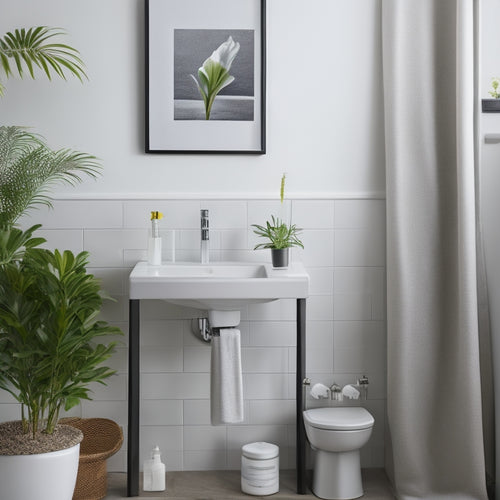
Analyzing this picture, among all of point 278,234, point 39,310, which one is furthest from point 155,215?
point 39,310

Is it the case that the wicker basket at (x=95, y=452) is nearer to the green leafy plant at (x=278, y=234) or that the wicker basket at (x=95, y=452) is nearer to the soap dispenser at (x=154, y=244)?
the soap dispenser at (x=154, y=244)

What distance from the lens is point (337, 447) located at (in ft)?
9.12

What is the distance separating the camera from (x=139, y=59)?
3.04 m

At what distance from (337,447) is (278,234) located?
0.91 m

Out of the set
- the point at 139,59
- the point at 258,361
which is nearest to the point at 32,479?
the point at 258,361

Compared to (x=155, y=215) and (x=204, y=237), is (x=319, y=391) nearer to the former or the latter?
(x=204, y=237)

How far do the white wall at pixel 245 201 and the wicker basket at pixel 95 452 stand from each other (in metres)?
0.09

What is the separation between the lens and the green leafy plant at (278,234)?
2.93 meters

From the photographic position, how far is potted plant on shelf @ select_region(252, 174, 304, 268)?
2.88 meters

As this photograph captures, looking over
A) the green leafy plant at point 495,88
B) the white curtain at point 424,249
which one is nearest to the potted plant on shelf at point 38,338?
the white curtain at point 424,249

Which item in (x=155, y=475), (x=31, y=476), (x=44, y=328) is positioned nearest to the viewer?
(x=31, y=476)

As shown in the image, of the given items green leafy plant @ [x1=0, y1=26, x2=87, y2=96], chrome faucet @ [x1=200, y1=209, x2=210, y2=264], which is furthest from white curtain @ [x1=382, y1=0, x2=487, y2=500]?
green leafy plant @ [x1=0, y1=26, x2=87, y2=96]

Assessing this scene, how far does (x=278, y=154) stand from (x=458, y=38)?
889 millimetres

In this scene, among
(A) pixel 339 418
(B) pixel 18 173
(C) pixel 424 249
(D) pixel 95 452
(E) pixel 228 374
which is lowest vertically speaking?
(D) pixel 95 452
